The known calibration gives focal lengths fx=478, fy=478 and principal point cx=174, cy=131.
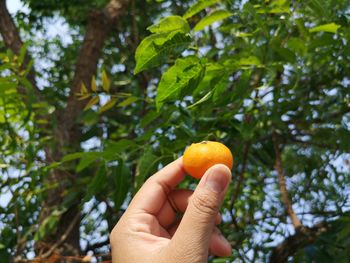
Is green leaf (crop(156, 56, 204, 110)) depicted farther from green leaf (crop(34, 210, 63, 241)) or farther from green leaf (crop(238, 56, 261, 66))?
green leaf (crop(34, 210, 63, 241))

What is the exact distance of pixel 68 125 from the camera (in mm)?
3398

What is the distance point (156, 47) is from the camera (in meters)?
1.43

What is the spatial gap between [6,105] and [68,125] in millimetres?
1121

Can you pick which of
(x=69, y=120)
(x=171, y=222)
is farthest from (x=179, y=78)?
(x=69, y=120)

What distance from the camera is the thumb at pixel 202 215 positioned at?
48.5 inches

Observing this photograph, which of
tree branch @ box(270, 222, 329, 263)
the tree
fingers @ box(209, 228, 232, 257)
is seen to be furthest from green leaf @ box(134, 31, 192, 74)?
tree branch @ box(270, 222, 329, 263)

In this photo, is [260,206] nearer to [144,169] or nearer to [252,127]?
[252,127]

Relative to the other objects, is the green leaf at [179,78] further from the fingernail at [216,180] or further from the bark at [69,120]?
the bark at [69,120]

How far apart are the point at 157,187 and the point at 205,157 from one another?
0.99 feet

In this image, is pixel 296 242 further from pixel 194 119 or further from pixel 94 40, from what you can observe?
pixel 94 40

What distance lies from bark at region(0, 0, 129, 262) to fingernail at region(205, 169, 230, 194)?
1618 mm

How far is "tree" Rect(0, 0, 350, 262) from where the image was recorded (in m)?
1.69

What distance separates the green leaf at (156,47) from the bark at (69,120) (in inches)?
53.3

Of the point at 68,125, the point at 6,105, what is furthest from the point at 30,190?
the point at 68,125
